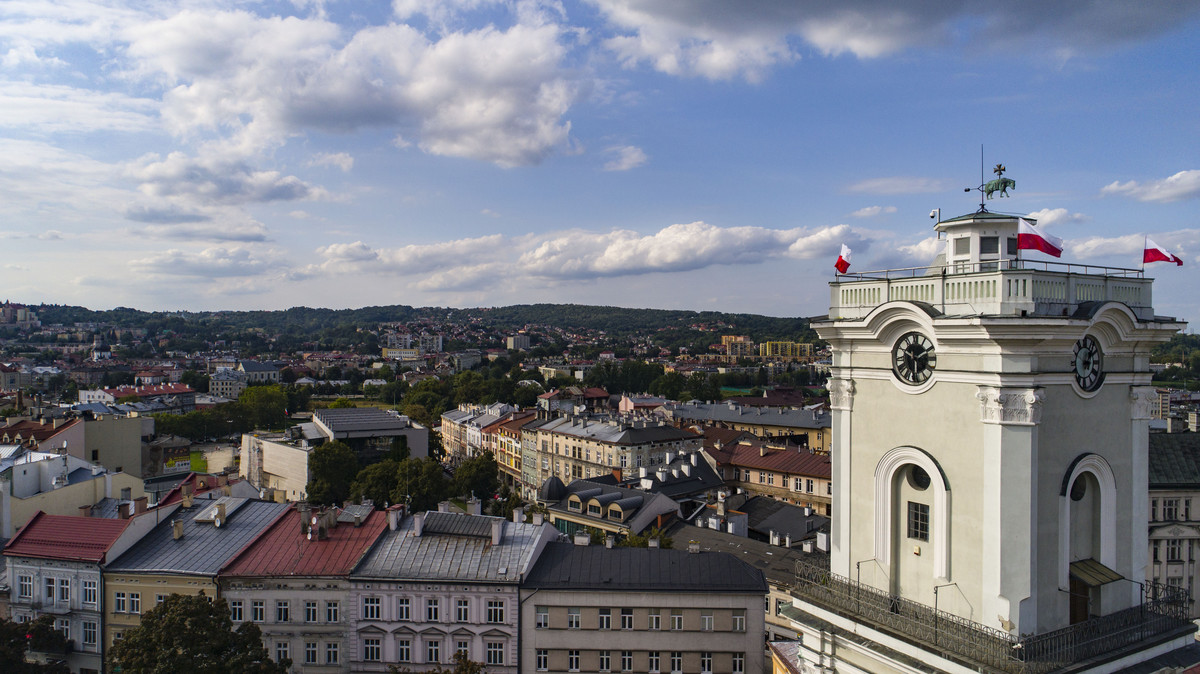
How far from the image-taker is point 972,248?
41.7 ft

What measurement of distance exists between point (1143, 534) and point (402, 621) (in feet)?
90.5

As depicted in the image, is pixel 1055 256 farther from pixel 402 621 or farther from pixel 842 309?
pixel 402 621

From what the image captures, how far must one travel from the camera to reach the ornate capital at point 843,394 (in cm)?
1354

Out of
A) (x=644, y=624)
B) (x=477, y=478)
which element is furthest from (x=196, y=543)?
(x=477, y=478)

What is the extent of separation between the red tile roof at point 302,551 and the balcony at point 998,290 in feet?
88.5

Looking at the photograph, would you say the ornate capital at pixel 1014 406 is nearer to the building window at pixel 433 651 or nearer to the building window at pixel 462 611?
the building window at pixel 462 611

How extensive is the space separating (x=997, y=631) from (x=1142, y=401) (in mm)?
4719

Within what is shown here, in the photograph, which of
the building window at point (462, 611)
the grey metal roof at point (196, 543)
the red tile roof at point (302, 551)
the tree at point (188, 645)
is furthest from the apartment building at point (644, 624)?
the grey metal roof at point (196, 543)

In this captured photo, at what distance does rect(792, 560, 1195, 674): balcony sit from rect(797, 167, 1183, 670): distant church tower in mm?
150

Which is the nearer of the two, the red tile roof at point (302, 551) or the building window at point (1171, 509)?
the red tile roof at point (302, 551)

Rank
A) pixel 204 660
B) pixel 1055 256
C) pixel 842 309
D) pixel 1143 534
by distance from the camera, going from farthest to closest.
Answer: pixel 204 660, pixel 842 309, pixel 1143 534, pixel 1055 256

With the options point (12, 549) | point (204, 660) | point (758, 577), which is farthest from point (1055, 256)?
point (12, 549)

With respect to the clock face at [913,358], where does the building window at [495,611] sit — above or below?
below

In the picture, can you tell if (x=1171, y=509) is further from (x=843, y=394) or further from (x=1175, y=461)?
(x=843, y=394)
